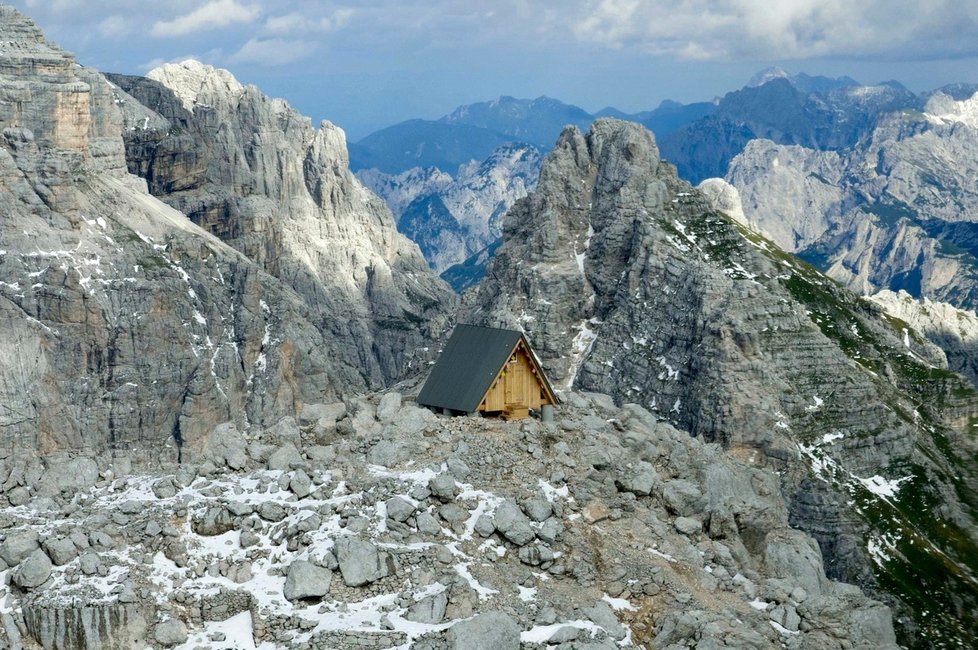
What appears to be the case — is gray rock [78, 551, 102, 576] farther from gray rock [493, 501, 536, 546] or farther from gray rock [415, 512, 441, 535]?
gray rock [493, 501, 536, 546]

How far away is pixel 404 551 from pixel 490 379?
13.1 meters

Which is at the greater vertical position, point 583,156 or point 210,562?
point 583,156

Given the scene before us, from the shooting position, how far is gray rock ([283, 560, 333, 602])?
3712cm

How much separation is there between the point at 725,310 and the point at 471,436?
112 metres

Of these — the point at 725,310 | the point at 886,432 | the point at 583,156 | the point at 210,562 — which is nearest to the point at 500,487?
the point at 210,562

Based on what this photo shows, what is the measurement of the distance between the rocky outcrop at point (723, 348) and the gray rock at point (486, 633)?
358 feet

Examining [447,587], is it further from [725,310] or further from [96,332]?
[96,332]

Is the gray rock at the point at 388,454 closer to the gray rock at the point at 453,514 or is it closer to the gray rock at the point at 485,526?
the gray rock at the point at 453,514

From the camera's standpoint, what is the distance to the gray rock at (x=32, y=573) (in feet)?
121

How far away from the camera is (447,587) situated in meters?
37.5

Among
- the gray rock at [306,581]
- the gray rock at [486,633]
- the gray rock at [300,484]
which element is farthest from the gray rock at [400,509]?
the gray rock at [486,633]

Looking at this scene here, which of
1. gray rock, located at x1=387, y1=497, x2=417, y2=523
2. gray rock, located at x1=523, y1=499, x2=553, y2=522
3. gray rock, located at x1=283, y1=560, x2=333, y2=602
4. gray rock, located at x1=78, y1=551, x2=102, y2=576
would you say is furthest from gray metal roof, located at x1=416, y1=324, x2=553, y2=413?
gray rock, located at x1=78, y1=551, x2=102, y2=576

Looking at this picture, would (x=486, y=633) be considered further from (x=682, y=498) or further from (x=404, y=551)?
(x=682, y=498)

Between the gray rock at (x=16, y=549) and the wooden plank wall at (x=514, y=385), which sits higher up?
the wooden plank wall at (x=514, y=385)
